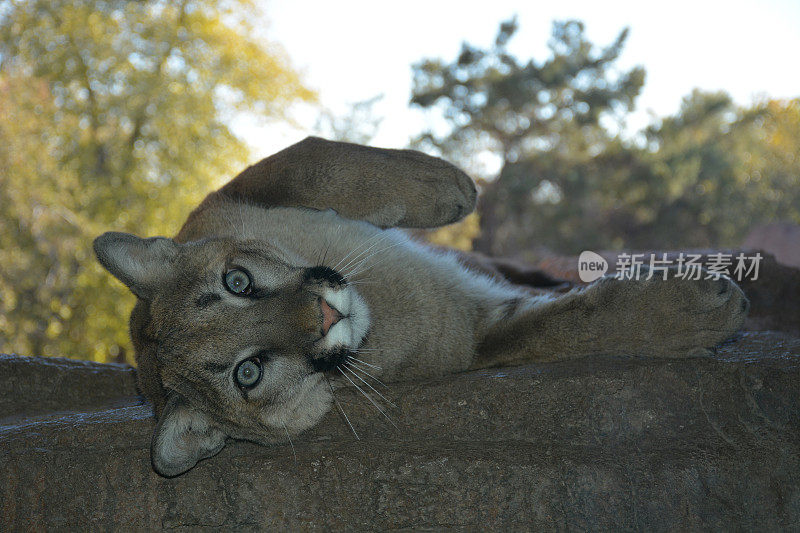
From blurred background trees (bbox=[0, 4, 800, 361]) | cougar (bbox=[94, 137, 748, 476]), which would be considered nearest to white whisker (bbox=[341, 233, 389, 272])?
cougar (bbox=[94, 137, 748, 476])

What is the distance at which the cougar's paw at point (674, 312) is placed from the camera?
8.96ft

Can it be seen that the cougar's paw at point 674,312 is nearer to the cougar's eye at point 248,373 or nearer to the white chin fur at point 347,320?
the white chin fur at point 347,320

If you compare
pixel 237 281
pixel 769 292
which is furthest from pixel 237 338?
pixel 769 292

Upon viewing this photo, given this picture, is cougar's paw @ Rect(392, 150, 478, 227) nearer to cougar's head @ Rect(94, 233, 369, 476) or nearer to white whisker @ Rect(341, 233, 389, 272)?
white whisker @ Rect(341, 233, 389, 272)

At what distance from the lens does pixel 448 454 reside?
8.52 feet

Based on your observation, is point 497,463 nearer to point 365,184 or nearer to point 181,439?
point 181,439

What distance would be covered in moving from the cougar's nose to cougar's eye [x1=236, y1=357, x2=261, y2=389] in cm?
33

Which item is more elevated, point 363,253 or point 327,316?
point 363,253

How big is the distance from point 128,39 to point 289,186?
14.1 metres

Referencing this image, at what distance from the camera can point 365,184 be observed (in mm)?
3203

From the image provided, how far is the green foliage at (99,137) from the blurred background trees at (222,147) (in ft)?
0.13

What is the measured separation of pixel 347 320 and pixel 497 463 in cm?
83

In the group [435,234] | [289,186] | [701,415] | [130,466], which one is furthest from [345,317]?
[435,234]

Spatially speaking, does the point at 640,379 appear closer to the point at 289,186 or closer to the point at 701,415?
the point at 701,415
